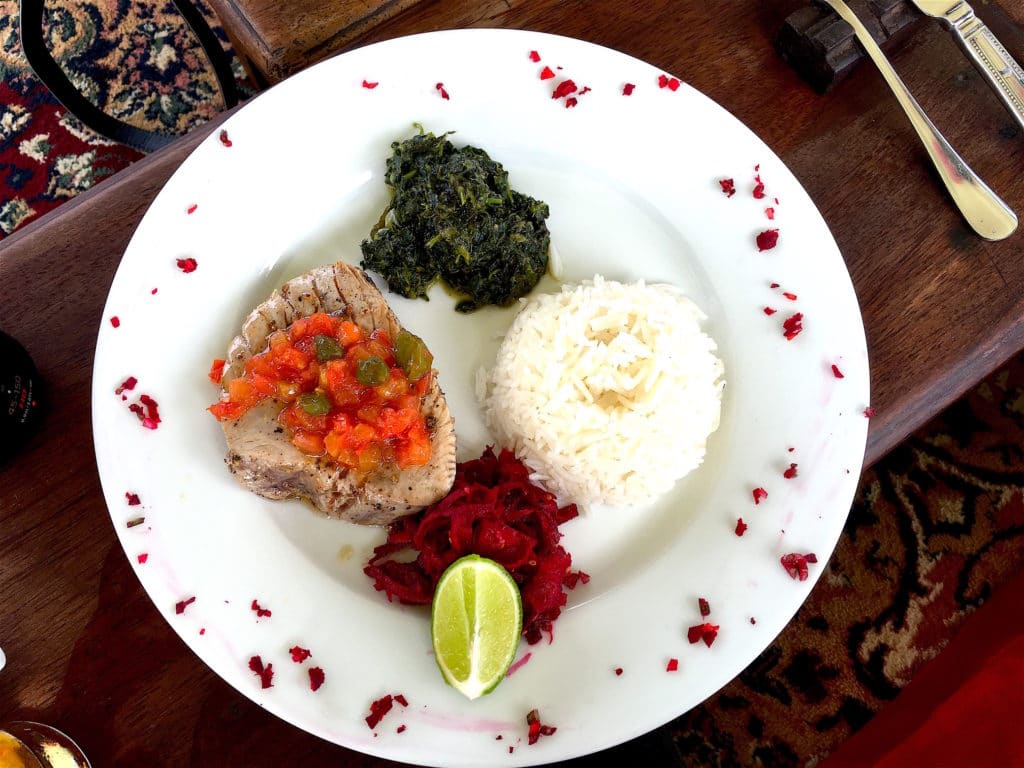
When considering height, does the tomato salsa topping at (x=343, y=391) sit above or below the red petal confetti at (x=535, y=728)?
above

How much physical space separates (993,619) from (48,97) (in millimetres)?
6207

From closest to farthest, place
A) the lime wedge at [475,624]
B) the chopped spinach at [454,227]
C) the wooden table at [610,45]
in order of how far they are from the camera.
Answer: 1. the lime wedge at [475,624]
2. the wooden table at [610,45]
3. the chopped spinach at [454,227]

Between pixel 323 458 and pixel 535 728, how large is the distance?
119 centimetres

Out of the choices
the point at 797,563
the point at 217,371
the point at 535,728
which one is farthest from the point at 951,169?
the point at 217,371

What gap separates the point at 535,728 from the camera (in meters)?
2.53

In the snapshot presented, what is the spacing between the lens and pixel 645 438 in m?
2.84

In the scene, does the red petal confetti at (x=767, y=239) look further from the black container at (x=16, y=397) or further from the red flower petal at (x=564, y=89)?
the black container at (x=16, y=397)

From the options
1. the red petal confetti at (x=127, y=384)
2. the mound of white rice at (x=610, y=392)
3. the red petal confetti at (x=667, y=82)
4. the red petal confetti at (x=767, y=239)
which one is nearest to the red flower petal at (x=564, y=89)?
the red petal confetti at (x=667, y=82)

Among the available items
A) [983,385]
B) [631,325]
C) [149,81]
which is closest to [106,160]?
[149,81]

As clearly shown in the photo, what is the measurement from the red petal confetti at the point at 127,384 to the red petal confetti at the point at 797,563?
7.95 feet

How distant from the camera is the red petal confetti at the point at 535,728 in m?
2.52

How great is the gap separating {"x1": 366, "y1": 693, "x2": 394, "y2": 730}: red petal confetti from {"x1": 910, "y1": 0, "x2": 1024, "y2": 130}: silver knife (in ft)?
10.7

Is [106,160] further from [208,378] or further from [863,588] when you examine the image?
[863,588]

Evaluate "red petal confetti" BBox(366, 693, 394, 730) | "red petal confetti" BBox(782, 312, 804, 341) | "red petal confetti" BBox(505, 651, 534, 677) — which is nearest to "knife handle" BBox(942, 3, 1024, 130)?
"red petal confetti" BBox(782, 312, 804, 341)
